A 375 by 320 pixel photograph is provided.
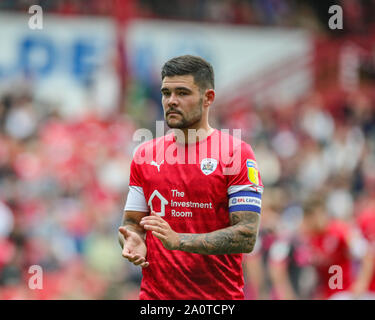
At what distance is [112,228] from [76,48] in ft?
27.3

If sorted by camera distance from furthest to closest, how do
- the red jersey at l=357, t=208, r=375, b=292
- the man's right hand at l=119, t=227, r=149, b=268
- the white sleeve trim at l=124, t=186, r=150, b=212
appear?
the red jersey at l=357, t=208, r=375, b=292, the white sleeve trim at l=124, t=186, r=150, b=212, the man's right hand at l=119, t=227, r=149, b=268

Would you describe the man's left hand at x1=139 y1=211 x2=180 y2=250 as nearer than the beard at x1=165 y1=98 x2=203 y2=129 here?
Yes

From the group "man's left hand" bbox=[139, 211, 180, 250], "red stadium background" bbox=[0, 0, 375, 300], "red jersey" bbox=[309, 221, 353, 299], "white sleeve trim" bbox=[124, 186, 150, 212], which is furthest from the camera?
"red stadium background" bbox=[0, 0, 375, 300]

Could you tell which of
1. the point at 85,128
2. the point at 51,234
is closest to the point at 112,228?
the point at 51,234

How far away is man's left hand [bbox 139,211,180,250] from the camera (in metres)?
4.57

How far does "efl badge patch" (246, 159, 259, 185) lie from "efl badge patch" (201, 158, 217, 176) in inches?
8.2

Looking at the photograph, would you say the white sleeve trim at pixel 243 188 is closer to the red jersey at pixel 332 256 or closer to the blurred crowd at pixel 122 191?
the blurred crowd at pixel 122 191

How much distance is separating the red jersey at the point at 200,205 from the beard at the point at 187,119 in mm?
159

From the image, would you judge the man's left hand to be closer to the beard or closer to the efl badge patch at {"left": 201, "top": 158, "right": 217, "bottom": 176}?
the efl badge patch at {"left": 201, "top": 158, "right": 217, "bottom": 176}

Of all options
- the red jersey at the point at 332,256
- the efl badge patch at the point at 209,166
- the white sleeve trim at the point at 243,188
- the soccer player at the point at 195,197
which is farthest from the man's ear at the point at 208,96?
the red jersey at the point at 332,256

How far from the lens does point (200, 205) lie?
15.9ft

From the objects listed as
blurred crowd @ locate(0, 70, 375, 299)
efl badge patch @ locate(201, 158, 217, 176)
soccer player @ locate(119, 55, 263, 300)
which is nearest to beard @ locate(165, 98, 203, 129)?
soccer player @ locate(119, 55, 263, 300)

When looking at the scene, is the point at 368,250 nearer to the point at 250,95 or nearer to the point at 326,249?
the point at 326,249

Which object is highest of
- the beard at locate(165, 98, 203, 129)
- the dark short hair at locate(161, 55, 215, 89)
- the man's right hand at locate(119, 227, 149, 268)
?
the dark short hair at locate(161, 55, 215, 89)
